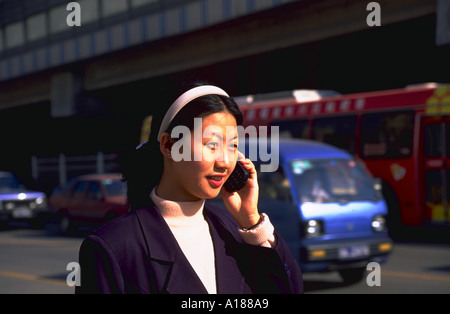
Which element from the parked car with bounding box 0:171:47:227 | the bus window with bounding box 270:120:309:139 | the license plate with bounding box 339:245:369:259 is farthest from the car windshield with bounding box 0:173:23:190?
the license plate with bounding box 339:245:369:259

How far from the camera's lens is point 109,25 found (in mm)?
30031

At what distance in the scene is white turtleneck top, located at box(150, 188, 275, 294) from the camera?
2055 millimetres

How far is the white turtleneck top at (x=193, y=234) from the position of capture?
2055 mm

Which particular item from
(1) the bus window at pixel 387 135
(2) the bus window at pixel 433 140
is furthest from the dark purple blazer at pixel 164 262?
(1) the bus window at pixel 387 135

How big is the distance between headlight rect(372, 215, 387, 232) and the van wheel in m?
0.61

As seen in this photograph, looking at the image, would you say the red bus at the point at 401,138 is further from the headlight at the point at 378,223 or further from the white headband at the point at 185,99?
the white headband at the point at 185,99

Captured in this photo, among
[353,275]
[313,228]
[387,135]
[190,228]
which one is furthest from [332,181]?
[190,228]

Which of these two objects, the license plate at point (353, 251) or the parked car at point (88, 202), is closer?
the license plate at point (353, 251)

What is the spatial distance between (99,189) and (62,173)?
71.9 feet

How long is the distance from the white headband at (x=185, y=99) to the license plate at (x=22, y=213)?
20088mm

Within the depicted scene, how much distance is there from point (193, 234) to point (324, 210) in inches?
276

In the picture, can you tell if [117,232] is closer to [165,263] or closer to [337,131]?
[165,263]

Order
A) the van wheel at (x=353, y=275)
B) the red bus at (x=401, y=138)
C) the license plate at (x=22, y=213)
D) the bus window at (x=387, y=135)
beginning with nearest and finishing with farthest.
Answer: the van wheel at (x=353, y=275) → the red bus at (x=401, y=138) → the bus window at (x=387, y=135) → the license plate at (x=22, y=213)

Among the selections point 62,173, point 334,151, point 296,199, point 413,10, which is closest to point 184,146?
point 296,199
